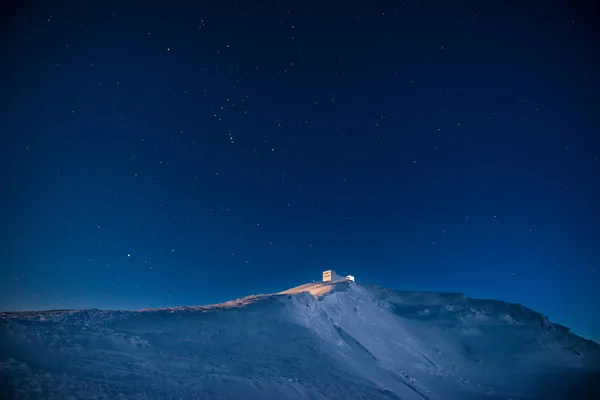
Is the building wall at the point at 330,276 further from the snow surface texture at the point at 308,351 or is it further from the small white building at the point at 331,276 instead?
the snow surface texture at the point at 308,351

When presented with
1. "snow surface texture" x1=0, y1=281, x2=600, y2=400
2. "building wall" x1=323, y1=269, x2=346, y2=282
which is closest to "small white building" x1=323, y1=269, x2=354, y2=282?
"building wall" x1=323, y1=269, x2=346, y2=282

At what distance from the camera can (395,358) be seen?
40094 mm

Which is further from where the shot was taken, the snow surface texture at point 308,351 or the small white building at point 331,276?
the small white building at point 331,276

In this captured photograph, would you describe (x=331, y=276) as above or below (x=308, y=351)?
above

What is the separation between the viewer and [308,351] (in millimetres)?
30703

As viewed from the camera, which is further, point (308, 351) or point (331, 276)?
point (331, 276)

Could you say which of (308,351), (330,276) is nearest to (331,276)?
(330,276)

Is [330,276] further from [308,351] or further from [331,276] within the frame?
[308,351]

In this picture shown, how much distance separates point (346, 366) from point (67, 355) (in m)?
22.7

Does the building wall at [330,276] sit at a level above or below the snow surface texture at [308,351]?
above

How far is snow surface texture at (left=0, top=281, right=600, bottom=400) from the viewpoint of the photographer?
63.2ft

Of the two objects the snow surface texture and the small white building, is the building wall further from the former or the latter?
the snow surface texture

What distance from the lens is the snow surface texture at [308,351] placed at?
19.2 m

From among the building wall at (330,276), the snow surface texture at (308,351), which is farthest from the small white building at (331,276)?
the snow surface texture at (308,351)
